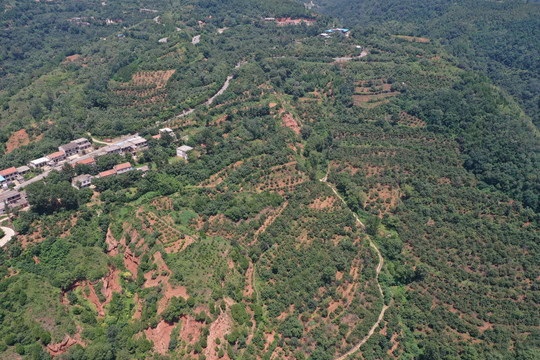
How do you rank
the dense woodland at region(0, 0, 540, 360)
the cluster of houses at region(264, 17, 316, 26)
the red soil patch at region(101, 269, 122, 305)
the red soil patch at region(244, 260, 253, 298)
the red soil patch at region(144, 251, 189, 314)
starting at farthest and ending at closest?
the cluster of houses at region(264, 17, 316, 26), the red soil patch at region(244, 260, 253, 298), the red soil patch at region(101, 269, 122, 305), the dense woodland at region(0, 0, 540, 360), the red soil patch at region(144, 251, 189, 314)

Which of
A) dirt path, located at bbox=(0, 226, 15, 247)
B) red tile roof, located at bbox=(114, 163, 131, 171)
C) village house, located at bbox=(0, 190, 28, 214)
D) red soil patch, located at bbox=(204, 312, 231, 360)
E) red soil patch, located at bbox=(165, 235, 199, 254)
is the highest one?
village house, located at bbox=(0, 190, 28, 214)

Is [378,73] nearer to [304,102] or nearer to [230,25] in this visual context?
[304,102]

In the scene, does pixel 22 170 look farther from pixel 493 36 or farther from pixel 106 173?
pixel 493 36

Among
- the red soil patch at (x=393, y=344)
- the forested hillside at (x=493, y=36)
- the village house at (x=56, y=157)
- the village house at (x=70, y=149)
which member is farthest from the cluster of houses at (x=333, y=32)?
the red soil patch at (x=393, y=344)

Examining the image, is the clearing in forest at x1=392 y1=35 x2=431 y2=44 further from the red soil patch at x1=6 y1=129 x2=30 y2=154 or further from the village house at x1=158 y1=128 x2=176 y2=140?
the red soil patch at x1=6 y1=129 x2=30 y2=154

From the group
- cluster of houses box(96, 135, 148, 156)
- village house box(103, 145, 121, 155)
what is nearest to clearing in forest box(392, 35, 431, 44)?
cluster of houses box(96, 135, 148, 156)

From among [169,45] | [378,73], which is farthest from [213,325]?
[169,45]
